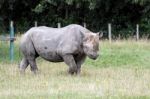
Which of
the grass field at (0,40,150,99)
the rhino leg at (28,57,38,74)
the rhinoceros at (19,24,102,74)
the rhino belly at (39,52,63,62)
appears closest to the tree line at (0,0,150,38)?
the grass field at (0,40,150,99)

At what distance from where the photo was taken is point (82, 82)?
1507cm

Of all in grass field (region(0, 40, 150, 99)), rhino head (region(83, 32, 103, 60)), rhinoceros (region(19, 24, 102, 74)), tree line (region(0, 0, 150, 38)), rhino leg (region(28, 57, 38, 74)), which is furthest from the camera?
tree line (region(0, 0, 150, 38))

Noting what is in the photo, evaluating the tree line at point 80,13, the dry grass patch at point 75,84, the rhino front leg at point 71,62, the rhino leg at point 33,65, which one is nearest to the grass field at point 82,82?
the dry grass patch at point 75,84

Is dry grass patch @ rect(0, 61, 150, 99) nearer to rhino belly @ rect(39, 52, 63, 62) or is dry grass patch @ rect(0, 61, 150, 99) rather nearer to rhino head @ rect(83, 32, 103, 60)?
rhino belly @ rect(39, 52, 63, 62)

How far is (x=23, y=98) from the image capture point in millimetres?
12031

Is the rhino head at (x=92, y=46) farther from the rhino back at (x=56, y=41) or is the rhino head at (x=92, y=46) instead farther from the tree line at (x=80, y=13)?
the tree line at (x=80, y=13)

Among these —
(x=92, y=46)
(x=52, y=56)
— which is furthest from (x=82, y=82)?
(x=52, y=56)

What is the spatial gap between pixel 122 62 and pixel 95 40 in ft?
19.2

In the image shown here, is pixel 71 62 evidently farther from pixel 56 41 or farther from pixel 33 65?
pixel 33 65

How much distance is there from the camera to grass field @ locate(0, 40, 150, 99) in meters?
12.5

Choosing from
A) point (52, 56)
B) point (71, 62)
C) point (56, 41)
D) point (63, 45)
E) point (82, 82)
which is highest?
point (56, 41)

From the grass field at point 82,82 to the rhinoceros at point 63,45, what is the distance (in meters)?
0.47

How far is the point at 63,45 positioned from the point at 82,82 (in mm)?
2575

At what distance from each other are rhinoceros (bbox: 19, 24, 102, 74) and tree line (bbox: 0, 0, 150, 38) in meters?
17.4
